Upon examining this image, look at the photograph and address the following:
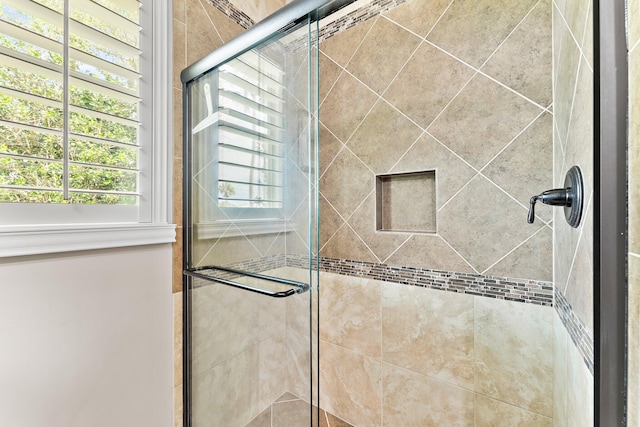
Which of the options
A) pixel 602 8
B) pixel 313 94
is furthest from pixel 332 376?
pixel 602 8

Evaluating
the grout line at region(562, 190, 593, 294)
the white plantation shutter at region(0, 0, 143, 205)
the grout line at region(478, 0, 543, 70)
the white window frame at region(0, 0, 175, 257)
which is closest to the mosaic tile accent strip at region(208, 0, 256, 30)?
the white window frame at region(0, 0, 175, 257)

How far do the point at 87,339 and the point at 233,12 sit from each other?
1410 millimetres

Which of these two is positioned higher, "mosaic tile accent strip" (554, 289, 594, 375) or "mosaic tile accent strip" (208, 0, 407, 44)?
"mosaic tile accent strip" (208, 0, 407, 44)

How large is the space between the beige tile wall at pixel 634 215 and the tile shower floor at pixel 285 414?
2.17 feet

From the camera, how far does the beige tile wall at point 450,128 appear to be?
994 mm

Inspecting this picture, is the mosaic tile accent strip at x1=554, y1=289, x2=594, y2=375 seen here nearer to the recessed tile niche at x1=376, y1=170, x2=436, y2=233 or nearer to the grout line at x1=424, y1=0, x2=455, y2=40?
the recessed tile niche at x1=376, y1=170, x2=436, y2=233

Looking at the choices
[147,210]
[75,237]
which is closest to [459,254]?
[147,210]

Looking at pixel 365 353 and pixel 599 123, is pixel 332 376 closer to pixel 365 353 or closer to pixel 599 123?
pixel 365 353

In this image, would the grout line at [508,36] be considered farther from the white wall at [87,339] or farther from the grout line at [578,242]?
the white wall at [87,339]

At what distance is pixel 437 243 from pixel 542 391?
1.96ft

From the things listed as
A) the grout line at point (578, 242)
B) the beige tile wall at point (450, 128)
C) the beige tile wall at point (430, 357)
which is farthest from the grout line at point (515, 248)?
the grout line at point (578, 242)

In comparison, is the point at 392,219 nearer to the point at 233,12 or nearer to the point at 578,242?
the point at 578,242

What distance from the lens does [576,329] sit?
2.12ft

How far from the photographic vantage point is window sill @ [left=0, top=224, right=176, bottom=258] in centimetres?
69
